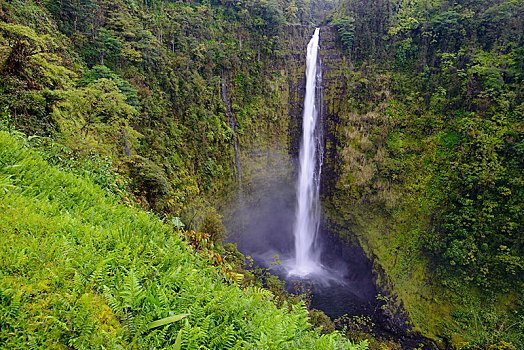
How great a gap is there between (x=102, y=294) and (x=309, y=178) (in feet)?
60.0

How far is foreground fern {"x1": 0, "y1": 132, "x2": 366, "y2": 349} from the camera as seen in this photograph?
5.02 feet

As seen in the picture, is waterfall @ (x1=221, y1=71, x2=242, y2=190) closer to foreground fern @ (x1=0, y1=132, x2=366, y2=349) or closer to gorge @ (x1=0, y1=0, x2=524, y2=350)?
gorge @ (x1=0, y1=0, x2=524, y2=350)

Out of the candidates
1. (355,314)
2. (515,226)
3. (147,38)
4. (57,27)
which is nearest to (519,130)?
(515,226)

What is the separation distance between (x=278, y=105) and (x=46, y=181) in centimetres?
1823

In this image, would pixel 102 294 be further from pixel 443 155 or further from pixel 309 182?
pixel 309 182

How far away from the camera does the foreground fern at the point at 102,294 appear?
1.53m

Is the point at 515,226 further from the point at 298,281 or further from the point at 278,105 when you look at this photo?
the point at 278,105

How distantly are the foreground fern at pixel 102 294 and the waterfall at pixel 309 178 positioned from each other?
16973mm

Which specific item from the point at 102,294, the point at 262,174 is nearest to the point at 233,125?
the point at 262,174

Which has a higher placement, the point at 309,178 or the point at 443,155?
the point at 443,155

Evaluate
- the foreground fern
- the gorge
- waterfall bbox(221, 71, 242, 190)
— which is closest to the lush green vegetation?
the gorge

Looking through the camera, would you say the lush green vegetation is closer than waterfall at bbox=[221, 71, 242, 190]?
Yes

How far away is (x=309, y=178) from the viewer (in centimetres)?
1948

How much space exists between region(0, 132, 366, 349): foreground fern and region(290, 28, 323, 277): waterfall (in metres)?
17.0
